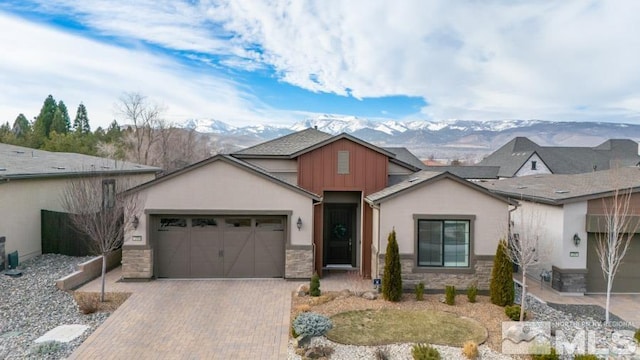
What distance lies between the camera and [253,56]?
3328 centimetres

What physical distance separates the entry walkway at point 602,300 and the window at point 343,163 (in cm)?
760

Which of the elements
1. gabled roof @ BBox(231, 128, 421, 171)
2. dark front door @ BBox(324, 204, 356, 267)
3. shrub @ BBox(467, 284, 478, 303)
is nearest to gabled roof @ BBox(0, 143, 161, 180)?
gabled roof @ BBox(231, 128, 421, 171)

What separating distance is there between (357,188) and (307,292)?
15.4 feet

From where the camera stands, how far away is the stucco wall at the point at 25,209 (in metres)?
13.2

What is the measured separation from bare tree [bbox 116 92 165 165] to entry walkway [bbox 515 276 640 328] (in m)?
49.9

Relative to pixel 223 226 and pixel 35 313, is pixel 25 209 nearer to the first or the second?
pixel 35 313

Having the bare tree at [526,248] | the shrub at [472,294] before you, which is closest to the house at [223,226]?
the shrub at [472,294]

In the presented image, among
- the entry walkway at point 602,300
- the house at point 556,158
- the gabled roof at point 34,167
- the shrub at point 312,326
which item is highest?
the house at point 556,158

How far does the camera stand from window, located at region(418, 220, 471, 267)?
1276 cm

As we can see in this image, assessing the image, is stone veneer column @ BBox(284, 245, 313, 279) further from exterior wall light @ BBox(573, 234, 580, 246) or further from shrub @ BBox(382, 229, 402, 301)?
exterior wall light @ BBox(573, 234, 580, 246)

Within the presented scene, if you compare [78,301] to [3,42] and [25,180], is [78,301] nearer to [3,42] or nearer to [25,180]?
[25,180]

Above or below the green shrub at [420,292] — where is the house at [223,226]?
above

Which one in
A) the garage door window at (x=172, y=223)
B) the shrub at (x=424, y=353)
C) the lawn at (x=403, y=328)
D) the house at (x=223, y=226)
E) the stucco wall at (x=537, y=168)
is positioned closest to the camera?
the shrub at (x=424, y=353)

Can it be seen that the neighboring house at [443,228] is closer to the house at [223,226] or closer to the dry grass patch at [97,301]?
the house at [223,226]
